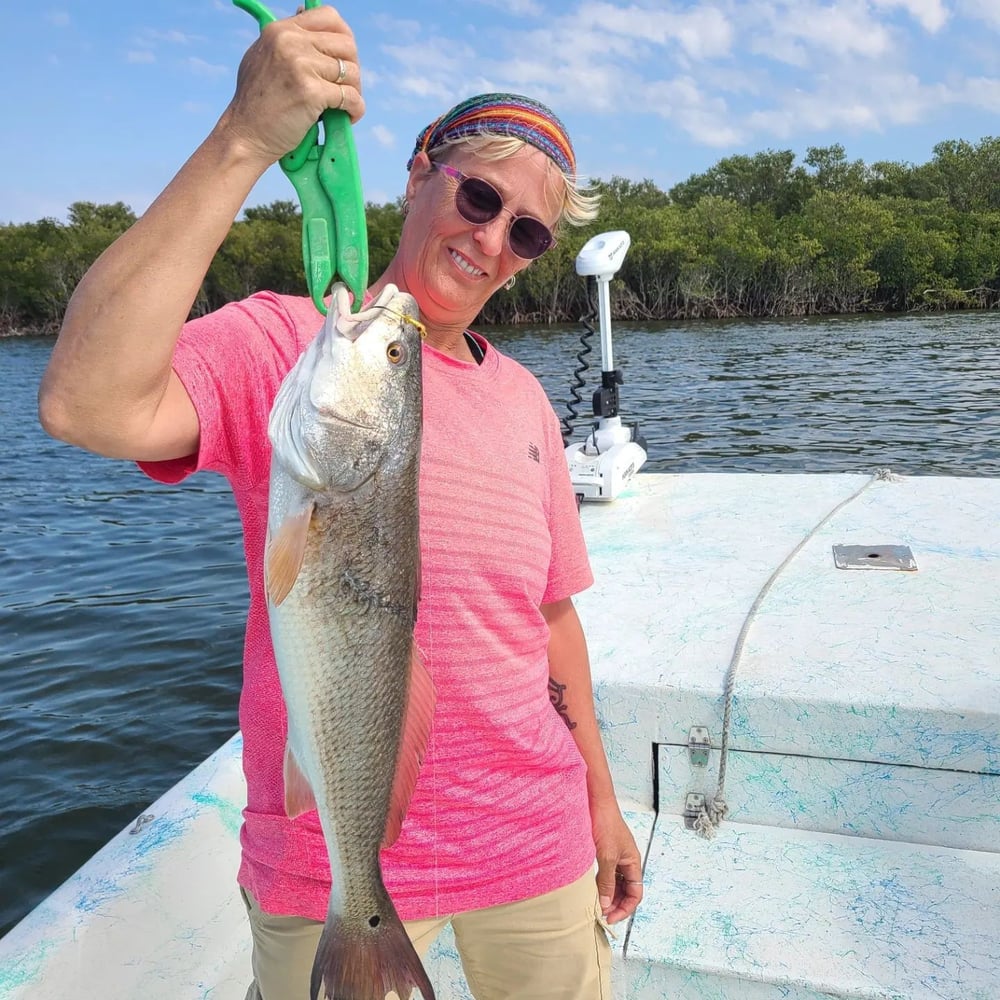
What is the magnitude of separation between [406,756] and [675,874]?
1659 millimetres

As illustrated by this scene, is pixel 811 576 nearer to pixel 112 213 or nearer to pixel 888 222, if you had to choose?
pixel 888 222

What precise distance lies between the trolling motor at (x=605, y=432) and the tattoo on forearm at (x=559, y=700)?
12.0 ft

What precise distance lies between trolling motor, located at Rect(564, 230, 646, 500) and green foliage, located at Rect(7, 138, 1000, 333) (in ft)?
101

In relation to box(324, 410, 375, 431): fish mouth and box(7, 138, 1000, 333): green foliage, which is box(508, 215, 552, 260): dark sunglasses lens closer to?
box(324, 410, 375, 431): fish mouth

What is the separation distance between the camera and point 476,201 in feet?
6.89

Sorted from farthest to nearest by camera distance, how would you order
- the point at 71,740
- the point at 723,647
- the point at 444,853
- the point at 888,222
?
the point at 888,222
the point at 71,740
the point at 723,647
the point at 444,853

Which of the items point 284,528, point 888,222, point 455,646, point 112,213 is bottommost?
point 455,646

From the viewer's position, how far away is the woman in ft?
4.55

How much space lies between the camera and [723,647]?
3574mm

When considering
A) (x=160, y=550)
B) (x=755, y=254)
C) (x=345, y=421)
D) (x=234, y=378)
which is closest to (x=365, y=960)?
(x=345, y=421)

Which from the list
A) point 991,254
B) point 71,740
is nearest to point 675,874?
point 71,740

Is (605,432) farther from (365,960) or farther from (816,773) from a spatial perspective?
(365,960)

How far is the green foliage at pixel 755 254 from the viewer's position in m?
51.3

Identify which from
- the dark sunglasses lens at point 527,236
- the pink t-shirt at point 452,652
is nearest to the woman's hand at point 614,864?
the pink t-shirt at point 452,652
